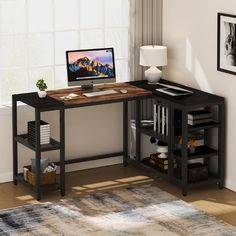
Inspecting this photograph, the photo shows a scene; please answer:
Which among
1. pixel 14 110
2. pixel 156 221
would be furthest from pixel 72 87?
pixel 156 221

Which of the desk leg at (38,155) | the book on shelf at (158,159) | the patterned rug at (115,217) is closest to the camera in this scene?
the patterned rug at (115,217)

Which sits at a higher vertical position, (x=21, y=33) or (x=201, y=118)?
(x=21, y=33)

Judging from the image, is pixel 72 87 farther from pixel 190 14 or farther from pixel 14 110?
pixel 190 14

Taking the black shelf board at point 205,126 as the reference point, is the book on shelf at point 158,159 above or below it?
below

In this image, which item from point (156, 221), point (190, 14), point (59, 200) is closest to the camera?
point (156, 221)

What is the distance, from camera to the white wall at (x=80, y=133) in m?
7.40

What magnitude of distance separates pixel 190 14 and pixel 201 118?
3.56ft

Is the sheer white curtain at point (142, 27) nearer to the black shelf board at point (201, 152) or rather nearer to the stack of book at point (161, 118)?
the stack of book at point (161, 118)

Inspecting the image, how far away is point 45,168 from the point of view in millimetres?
7176

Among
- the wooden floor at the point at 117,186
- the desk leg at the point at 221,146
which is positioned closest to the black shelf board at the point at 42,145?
the wooden floor at the point at 117,186

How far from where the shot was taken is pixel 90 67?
741 cm

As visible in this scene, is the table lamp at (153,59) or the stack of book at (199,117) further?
the table lamp at (153,59)

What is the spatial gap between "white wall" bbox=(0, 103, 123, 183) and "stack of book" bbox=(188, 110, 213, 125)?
111 cm

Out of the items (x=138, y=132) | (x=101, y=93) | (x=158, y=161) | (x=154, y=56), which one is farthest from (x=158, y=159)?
(x=154, y=56)
